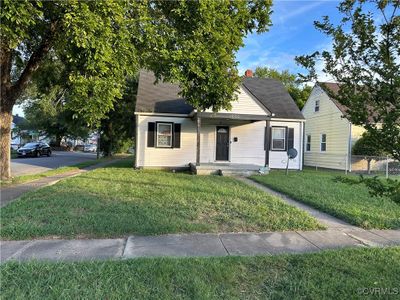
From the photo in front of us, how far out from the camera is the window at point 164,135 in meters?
17.4

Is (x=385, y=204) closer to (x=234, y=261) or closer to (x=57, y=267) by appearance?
(x=234, y=261)

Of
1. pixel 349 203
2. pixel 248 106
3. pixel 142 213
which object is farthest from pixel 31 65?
pixel 349 203

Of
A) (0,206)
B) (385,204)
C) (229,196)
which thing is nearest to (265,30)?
(229,196)

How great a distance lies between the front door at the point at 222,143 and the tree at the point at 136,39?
8162mm

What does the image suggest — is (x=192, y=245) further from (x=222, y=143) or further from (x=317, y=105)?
(x=317, y=105)

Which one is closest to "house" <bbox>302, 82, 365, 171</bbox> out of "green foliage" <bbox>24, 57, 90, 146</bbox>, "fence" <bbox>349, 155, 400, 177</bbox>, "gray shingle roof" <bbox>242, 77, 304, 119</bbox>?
"fence" <bbox>349, 155, 400, 177</bbox>

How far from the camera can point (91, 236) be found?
550 cm

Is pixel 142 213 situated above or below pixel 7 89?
below

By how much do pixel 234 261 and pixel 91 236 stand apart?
8.53 feet

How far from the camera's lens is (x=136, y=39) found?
8312 millimetres

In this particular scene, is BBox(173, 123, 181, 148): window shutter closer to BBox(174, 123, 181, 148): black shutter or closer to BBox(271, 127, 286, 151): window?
BBox(174, 123, 181, 148): black shutter

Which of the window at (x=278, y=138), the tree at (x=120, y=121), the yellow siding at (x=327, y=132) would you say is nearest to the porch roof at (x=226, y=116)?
the window at (x=278, y=138)

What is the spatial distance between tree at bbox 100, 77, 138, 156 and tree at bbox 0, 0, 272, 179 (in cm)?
1832

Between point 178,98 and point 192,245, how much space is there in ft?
47.4
